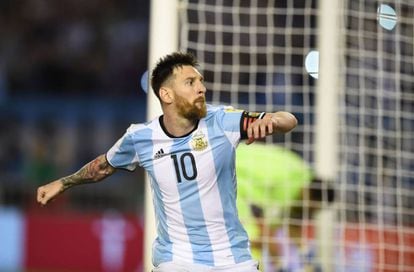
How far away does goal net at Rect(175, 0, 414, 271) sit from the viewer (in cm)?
737

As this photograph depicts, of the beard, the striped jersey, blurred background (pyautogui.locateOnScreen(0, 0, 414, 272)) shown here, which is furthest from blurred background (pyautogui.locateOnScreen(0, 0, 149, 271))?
the beard

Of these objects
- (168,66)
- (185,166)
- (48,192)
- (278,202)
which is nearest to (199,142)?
(185,166)

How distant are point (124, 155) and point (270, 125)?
86 cm

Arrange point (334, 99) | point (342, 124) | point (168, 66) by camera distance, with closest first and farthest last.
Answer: point (168, 66)
point (334, 99)
point (342, 124)

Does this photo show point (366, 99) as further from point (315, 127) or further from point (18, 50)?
point (18, 50)

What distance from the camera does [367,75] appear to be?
7.50 metres

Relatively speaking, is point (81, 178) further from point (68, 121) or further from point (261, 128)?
point (68, 121)

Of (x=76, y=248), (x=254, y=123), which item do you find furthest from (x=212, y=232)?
(x=76, y=248)

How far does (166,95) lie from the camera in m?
5.01

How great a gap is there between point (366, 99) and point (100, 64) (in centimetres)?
723

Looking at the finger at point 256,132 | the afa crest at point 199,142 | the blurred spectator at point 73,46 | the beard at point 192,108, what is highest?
the blurred spectator at point 73,46

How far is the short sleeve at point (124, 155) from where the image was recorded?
202 inches

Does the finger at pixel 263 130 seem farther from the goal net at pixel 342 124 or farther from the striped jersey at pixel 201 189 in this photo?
the goal net at pixel 342 124

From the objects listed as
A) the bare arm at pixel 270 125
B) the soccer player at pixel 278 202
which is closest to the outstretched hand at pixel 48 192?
the bare arm at pixel 270 125
